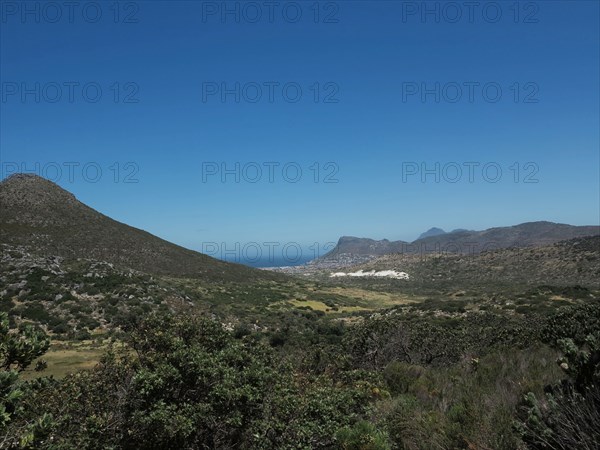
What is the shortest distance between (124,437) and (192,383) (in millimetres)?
1615

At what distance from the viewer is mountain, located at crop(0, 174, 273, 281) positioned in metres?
58.8

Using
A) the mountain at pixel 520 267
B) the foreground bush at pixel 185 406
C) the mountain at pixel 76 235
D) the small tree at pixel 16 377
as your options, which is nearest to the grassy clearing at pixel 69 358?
the foreground bush at pixel 185 406

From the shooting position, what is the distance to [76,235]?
63.5 metres

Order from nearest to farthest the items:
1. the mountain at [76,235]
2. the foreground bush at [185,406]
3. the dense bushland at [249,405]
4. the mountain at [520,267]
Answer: the dense bushland at [249,405] → the foreground bush at [185,406] → the mountain at [76,235] → the mountain at [520,267]

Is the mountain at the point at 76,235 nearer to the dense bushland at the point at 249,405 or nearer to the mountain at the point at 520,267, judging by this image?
the mountain at the point at 520,267

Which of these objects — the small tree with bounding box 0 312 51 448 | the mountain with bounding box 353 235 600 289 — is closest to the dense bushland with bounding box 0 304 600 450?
the small tree with bounding box 0 312 51 448

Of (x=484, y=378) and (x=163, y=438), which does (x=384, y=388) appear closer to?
(x=484, y=378)

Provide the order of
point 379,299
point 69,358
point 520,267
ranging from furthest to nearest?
1. point 520,267
2. point 379,299
3. point 69,358

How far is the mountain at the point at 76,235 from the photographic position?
58.8m

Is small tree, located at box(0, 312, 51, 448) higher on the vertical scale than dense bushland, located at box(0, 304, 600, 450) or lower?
higher

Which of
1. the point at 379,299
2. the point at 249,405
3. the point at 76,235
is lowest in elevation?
the point at 379,299

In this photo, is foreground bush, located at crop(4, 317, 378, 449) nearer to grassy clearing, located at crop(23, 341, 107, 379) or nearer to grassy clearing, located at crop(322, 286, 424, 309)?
grassy clearing, located at crop(23, 341, 107, 379)

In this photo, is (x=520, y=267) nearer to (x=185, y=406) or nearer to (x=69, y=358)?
(x=69, y=358)

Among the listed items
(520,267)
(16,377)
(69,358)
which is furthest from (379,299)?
(16,377)
